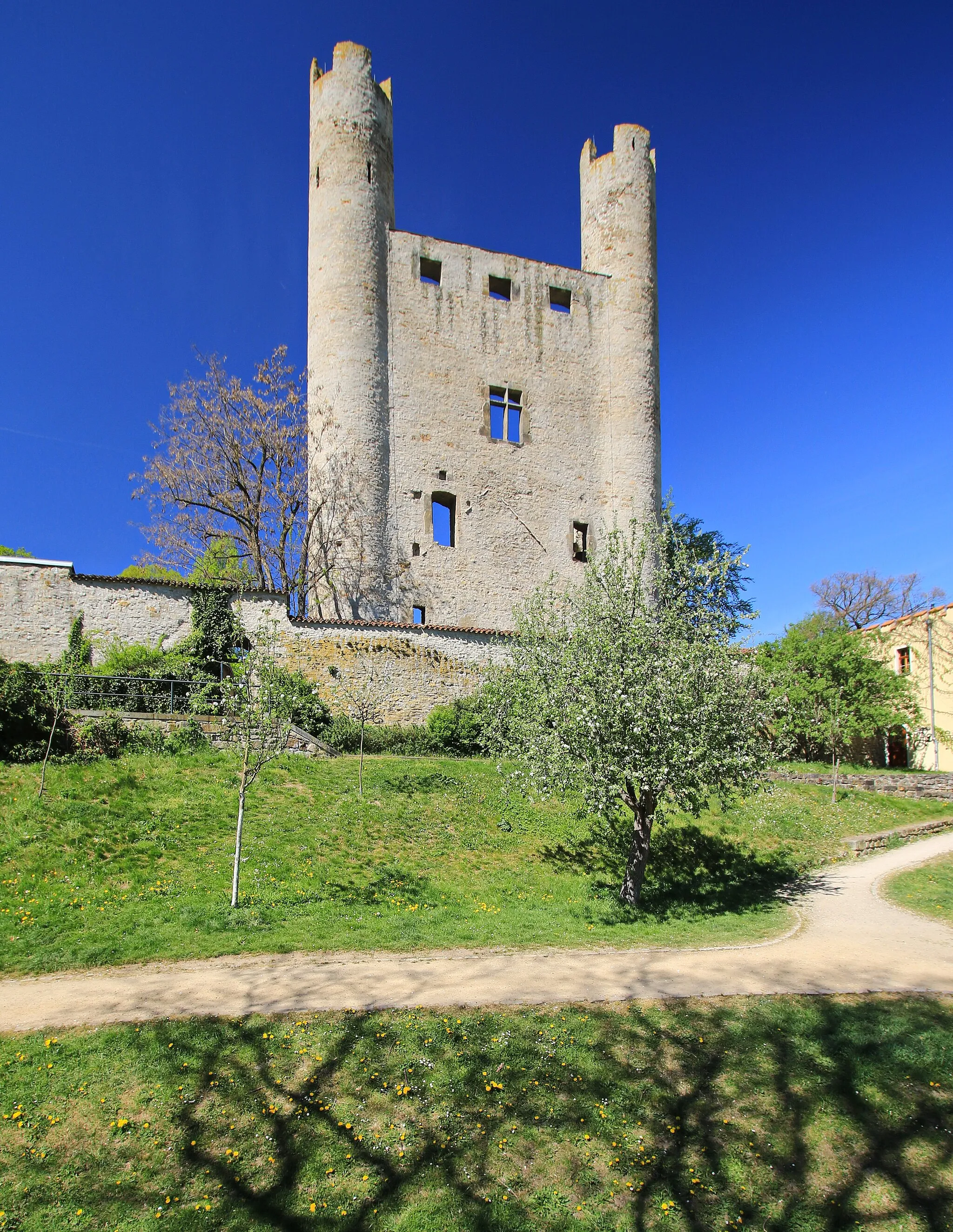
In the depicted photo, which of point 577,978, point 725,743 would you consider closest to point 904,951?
point 725,743

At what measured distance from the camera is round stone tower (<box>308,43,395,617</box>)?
2505 cm

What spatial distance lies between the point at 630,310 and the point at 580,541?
31.2ft

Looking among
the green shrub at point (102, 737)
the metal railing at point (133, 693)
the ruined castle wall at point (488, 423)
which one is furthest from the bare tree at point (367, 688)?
the green shrub at point (102, 737)

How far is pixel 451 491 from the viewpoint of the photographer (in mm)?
27172

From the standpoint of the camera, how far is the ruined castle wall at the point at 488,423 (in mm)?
26625

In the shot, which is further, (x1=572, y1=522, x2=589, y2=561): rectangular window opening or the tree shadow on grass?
(x1=572, y1=522, x2=589, y2=561): rectangular window opening

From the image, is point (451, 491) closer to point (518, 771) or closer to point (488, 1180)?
point (518, 771)

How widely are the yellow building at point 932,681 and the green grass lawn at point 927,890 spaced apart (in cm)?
1356

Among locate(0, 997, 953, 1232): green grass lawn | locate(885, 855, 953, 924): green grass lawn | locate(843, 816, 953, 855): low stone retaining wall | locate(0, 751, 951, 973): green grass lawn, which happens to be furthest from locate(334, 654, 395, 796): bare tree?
locate(0, 997, 953, 1232): green grass lawn

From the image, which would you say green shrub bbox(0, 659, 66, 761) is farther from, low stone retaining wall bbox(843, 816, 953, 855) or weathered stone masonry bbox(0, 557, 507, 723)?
low stone retaining wall bbox(843, 816, 953, 855)

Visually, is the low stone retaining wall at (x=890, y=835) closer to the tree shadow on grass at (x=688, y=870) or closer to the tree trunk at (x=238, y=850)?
the tree shadow on grass at (x=688, y=870)

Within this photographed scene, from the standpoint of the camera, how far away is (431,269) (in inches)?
1117

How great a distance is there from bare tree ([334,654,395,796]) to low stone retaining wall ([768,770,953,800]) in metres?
11.1

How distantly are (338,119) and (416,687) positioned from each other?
20.7 m
